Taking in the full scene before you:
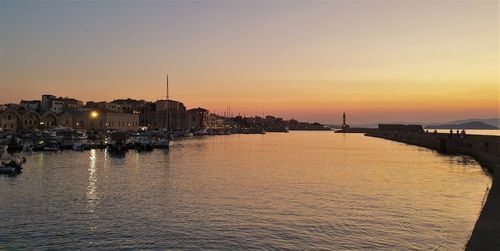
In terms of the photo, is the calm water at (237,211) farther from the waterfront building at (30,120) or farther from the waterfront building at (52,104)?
the waterfront building at (52,104)

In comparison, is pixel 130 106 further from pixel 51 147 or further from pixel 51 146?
pixel 51 147

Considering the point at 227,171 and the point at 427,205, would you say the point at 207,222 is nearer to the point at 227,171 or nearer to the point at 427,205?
the point at 427,205

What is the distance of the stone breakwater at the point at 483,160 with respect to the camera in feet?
36.5

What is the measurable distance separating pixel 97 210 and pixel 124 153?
143 ft

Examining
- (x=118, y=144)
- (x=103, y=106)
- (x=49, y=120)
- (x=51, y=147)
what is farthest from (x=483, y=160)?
(x=103, y=106)

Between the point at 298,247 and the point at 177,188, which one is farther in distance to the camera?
the point at 177,188

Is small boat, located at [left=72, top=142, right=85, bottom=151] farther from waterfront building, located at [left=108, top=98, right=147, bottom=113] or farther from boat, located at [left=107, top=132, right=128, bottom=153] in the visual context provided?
waterfront building, located at [left=108, top=98, right=147, bottom=113]

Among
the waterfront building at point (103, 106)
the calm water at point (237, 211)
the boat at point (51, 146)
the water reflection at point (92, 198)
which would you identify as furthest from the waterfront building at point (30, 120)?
the water reflection at point (92, 198)

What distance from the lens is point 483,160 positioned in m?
43.4

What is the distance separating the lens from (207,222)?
18219 millimetres

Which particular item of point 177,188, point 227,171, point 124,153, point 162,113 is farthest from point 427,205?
point 162,113

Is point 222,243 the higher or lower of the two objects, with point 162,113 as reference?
lower

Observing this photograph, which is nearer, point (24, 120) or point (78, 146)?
point (78, 146)

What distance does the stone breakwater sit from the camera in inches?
438
